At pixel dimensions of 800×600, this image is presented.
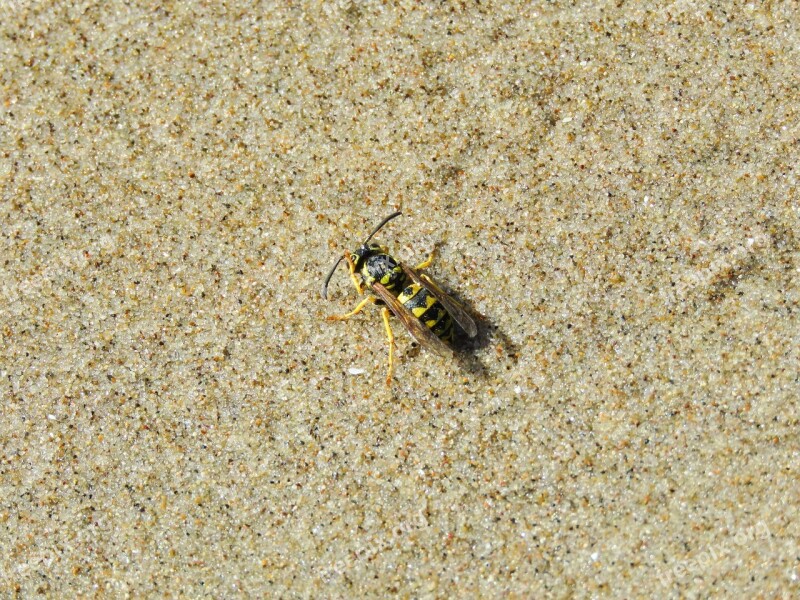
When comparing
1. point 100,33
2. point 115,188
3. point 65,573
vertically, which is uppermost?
point 100,33

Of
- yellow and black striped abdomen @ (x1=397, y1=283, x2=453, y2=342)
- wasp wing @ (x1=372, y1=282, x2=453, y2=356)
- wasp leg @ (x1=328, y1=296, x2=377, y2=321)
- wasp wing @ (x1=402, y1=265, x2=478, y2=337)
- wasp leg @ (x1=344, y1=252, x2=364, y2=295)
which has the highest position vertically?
wasp wing @ (x1=402, y1=265, x2=478, y2=337)

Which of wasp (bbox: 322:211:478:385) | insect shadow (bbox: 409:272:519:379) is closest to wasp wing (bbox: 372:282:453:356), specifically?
wasp (bbox: 322:211:478:385)

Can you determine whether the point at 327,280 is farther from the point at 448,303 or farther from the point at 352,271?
the point at 448,303

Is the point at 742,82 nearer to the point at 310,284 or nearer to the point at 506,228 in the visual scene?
the point at 506,228

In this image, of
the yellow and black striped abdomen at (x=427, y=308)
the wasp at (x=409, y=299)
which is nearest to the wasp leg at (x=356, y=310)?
the wasp at (x=409, y=299)

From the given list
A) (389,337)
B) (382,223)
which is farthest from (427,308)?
(382,223)

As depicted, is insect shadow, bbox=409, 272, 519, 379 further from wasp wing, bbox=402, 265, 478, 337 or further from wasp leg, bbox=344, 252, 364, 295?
wasp leg, bbox=344, 252, 364, 295

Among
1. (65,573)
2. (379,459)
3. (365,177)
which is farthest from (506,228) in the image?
(65,573)
